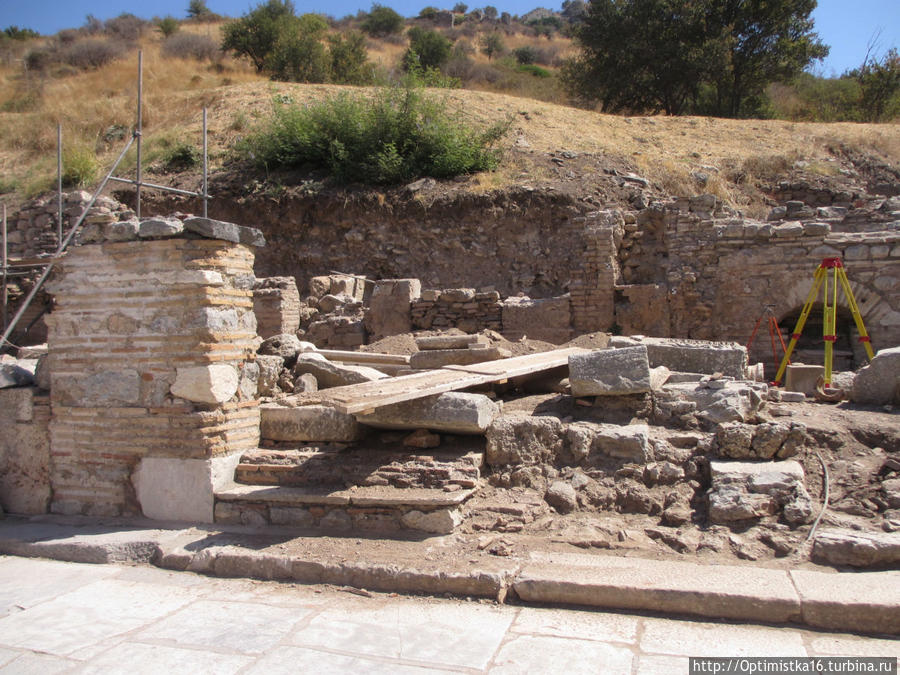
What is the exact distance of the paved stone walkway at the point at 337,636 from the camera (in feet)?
10.0

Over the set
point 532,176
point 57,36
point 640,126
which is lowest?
point 532,176

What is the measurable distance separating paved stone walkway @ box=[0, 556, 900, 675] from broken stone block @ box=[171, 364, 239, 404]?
1.38 meters

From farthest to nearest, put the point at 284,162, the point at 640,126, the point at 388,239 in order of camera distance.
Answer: the point at 640,126, the point at 284,162, the point at 388,239

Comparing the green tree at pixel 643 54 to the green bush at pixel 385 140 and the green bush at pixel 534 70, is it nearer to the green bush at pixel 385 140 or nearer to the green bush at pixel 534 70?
the green bush at pixel 534 70

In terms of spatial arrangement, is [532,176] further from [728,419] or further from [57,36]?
[57,36]

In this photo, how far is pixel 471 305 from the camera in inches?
455

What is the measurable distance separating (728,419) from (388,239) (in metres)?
12.0

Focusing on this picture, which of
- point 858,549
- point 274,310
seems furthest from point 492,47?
point 858,549

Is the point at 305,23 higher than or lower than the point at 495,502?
higher

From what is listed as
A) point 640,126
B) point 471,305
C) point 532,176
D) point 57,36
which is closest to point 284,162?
point 532,176

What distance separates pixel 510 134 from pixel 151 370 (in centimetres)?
1515

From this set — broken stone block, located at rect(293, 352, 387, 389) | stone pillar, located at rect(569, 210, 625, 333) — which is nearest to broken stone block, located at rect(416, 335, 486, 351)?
broken stone block, located at rect(293, 352, 387, 389)

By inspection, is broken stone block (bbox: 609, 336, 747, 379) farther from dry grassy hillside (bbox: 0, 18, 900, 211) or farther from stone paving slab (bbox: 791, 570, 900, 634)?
dry grassy hillside (bbox: 0, 18, 900, 211)

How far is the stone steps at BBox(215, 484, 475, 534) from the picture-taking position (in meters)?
4.40
